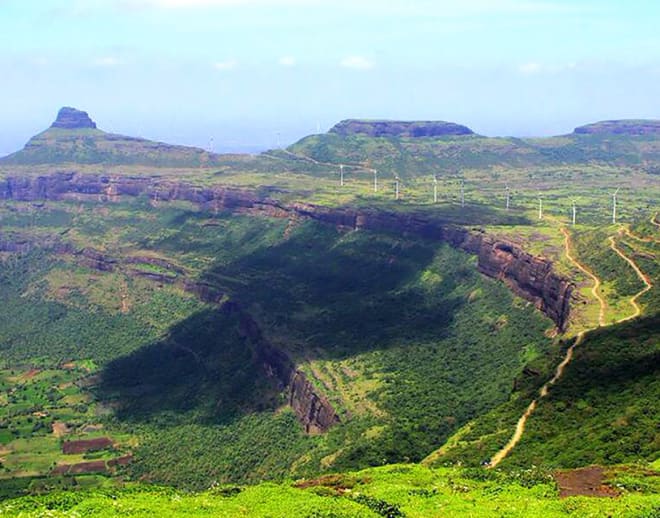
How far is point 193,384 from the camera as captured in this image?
17975cm

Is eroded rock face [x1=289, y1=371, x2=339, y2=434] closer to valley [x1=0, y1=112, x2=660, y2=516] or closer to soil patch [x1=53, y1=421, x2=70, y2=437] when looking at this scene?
valley [x1=0, y1=112, x2=660, y2=516]

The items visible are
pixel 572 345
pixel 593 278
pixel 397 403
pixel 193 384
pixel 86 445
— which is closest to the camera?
pixel 572 345

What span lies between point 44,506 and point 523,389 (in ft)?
228

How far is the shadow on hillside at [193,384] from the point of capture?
6511 inches

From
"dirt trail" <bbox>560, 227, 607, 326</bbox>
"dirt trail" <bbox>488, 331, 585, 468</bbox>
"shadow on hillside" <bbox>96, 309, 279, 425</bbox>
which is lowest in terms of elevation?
"shadow on hillside" <bbox>96, 309, 279, 425</bbox>

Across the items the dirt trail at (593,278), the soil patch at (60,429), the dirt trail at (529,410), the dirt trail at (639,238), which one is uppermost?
the dirt trail at (639,238)

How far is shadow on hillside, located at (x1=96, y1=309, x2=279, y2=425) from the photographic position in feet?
543

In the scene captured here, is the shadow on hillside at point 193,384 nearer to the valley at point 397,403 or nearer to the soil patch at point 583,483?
the valley at point 397,403

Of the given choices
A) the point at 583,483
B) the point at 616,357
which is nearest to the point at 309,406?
the point at 616,357

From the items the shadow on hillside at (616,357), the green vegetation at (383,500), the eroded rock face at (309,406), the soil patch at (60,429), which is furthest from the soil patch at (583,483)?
the soil patch at (60,429)

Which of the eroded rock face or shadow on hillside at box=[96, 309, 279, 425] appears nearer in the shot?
the eroded rock face

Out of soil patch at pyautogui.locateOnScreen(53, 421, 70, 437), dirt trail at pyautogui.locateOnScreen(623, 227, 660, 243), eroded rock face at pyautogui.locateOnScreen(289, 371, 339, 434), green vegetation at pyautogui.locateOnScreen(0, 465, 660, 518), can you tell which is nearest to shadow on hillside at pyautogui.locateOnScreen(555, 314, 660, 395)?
green vegetation at pyautogui.locateOnScreen(0, 465, 660, 518)

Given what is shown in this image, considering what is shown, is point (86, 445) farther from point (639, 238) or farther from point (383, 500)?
Result: point (639, 238)

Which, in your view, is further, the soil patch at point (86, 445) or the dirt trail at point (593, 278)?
the soil patch at point (86, 445)
